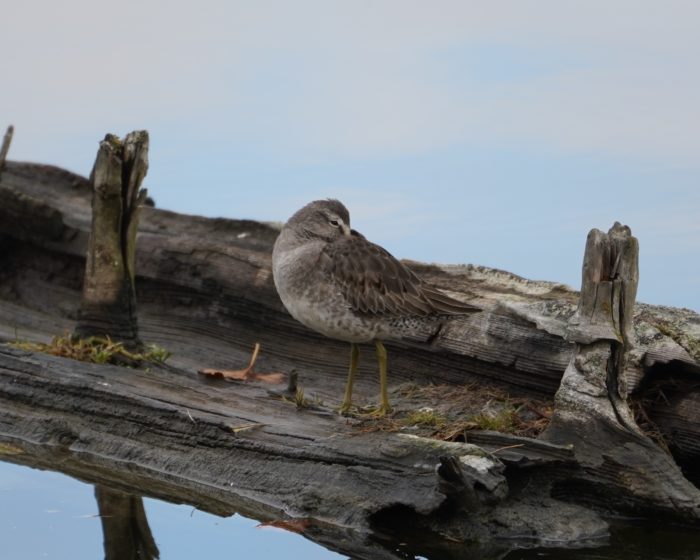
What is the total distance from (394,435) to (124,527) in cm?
170

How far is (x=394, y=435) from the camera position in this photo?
271 inches

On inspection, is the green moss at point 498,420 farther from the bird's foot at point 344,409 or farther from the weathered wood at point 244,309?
the bird's foot at point 344,409

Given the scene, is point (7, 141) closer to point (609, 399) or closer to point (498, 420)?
point (498, 420)

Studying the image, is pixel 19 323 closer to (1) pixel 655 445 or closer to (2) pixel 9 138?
(2) pixel 9 138

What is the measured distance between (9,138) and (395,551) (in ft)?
24.3

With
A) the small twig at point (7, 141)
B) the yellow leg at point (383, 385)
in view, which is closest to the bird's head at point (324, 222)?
the yellow leg at point (383, 385)

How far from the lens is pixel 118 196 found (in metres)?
8.99

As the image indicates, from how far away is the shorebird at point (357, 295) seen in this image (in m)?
7.61

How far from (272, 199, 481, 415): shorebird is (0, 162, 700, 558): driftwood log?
54 centimetres

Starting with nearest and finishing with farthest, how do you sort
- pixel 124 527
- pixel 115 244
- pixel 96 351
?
pixel 124 527 → pixel 96 351 → pixel 115 244

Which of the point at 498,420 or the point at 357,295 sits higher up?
the point at 357,295

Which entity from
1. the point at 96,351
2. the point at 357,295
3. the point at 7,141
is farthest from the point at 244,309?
the point at 7,141

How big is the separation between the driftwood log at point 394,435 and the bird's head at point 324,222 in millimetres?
1076

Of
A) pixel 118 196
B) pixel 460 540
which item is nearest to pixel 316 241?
pixel 118 196
